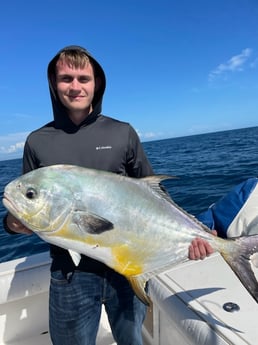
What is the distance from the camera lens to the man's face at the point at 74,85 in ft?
6.50

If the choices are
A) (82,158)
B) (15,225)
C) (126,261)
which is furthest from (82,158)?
(126,261)

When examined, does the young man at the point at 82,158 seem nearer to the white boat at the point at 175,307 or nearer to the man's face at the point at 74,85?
the man's face at the point at 74,85

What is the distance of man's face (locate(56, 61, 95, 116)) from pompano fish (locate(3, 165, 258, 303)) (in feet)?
1.53

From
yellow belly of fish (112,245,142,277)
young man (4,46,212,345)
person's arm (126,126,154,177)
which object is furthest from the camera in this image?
person's arm (126,126,154,177)

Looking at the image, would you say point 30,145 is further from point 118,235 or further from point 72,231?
point 118,235

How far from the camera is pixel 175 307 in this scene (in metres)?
2.41

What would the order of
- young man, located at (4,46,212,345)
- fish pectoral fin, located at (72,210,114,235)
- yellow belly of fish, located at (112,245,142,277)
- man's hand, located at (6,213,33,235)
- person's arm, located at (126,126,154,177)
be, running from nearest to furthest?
fish pectoral fin, located at (72,210,114,235)
yellow belly of fish, located at (112,245,142,277)
man's hand, located at (6,213,33,235)
young man, located at (4,46,212,345)
person's arm, located at (126,126,154,177)

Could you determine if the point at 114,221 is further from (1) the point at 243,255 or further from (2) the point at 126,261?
(1) the point at 243,255

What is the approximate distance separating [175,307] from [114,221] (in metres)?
1.08

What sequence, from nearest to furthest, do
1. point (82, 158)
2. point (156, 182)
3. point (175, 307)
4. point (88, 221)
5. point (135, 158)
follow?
point (88, 221) → point (156, 182) → point (82, 158) → point (135, 158) → point (175, 307)

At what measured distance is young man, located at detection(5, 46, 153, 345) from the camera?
6.62 feet

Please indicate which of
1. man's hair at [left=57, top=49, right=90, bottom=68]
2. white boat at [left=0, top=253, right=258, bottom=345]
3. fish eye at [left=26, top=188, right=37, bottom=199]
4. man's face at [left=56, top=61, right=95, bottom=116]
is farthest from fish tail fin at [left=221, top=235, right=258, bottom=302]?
man's hair at [left=57, top=49, right=90, bottom=68]

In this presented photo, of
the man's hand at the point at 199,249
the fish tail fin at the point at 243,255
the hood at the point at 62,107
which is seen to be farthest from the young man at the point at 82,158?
the fish tail fin at the point at 243,255

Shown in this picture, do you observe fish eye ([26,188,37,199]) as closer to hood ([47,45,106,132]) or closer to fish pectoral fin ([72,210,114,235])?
fish pectoral fin ([72,210,114,235])
